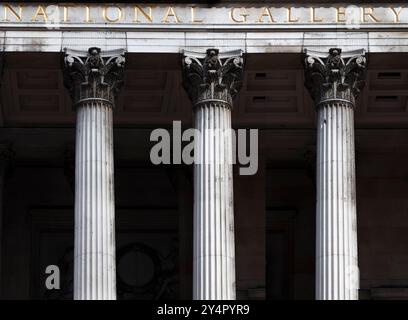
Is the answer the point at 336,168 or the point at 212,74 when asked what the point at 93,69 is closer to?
the point at 212,74

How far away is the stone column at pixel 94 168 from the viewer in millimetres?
80062

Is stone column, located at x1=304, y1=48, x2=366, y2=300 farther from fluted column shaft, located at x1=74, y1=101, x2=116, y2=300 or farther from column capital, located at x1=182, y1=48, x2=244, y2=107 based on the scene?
fluted column shaft, located at x1=74, y1=101, x2=116, y2=300

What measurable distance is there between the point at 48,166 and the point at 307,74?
544 inches

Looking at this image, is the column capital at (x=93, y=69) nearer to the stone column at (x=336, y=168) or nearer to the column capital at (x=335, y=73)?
the column capital at (x=335, y=73)

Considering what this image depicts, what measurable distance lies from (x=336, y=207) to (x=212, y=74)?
6.55m

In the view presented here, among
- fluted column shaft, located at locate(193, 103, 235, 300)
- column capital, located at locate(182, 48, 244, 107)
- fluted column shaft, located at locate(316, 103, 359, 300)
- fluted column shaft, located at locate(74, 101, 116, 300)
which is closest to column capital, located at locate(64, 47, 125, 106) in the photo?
fluted column shaft, located at locate(74, 101, 116, 300)

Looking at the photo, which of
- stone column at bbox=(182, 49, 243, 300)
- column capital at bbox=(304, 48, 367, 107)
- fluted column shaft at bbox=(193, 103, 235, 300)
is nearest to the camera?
fluted column shaft at bbox=(193, 103, 235, 300)

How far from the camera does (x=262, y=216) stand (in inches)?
3570

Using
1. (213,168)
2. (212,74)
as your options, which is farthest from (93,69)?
(213,168)

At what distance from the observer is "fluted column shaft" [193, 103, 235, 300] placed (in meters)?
80.4

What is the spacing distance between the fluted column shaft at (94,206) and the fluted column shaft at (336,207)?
287 inches

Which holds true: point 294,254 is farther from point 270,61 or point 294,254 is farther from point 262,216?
point 270,61

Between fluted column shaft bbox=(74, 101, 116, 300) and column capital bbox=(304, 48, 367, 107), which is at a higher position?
column capital bbox=(304, 48, 367, 107)

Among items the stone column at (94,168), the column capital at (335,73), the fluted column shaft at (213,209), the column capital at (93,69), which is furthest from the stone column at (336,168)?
the stone column at (94,168)
